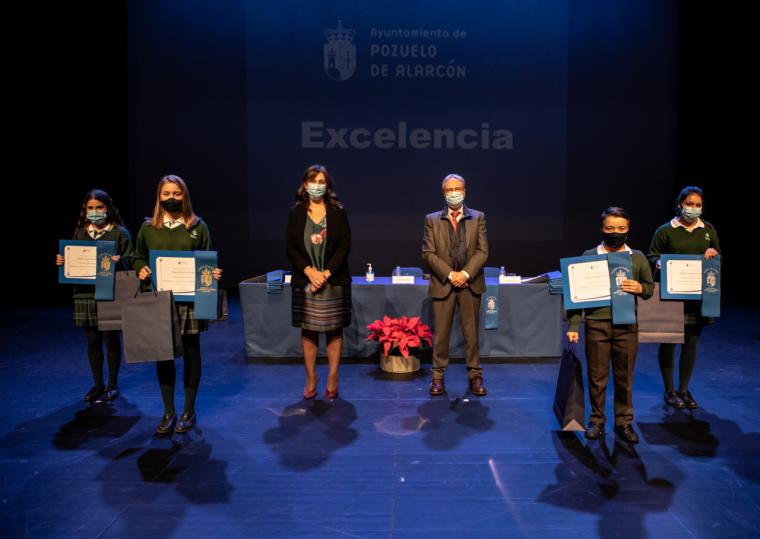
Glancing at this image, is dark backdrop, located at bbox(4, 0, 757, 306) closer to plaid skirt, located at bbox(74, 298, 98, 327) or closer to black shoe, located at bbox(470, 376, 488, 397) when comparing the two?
black shoe, located at bbox(470, 376, 488, 397)

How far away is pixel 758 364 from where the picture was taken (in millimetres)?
5418

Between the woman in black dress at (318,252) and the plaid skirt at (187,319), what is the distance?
0.85 m

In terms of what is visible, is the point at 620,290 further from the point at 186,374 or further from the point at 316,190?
the point at 186,374

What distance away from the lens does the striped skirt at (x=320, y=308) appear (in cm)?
423

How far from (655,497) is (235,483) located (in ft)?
6.28

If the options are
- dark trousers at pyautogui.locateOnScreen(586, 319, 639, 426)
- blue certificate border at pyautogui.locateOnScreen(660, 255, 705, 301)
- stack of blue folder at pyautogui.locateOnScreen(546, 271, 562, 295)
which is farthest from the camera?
stack of blue folder at pyautogui.locateOnScreen(546, 271, 562, 295)

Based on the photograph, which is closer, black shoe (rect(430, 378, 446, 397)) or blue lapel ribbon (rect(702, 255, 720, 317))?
blue lapel ribbon (rect(702, 255, 720, 317))

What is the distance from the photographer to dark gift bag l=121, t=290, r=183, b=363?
3.36 metres

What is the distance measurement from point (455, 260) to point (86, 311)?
8.11 feet

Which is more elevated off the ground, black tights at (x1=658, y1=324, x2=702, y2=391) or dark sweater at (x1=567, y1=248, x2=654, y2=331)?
dark sweater at (x1=567, y1=248, x2=654, y2=331)

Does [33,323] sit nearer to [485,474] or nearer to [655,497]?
[485,474]

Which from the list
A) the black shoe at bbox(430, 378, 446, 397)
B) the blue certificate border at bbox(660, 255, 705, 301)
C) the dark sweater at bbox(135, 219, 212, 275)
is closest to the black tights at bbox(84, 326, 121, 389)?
the dark sweater at bbox(135, 219, 212, 275)

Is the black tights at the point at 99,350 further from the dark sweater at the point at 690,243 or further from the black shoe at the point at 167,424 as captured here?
the dark sweater at the point at 690,243

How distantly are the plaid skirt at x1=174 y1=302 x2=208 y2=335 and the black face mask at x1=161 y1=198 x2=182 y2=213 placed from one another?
52cm
